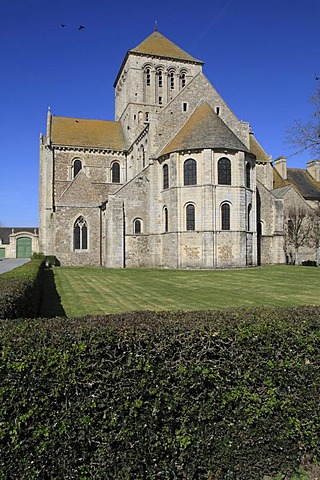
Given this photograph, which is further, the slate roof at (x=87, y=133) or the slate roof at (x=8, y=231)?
the slate roof at (x=8, y=231)

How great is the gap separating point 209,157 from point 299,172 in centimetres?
2410

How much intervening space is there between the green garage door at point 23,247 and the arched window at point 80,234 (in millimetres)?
28650

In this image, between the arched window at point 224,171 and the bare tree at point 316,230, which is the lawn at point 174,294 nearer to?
the arched window at point 224,171

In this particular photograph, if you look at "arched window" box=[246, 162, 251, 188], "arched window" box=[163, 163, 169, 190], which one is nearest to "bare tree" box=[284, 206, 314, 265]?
"arched window" box=[246, 162, 251, 188]

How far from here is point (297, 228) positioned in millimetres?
34844

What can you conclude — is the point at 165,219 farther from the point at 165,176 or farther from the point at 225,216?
the point at 225,216

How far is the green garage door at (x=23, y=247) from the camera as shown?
58406mm

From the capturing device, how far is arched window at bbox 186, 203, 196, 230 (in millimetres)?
27828

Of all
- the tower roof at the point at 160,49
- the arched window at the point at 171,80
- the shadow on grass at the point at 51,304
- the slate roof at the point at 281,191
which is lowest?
the shadow on grass at the point at 51,304

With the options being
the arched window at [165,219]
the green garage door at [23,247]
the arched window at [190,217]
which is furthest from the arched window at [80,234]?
the green garage door at [23,247]

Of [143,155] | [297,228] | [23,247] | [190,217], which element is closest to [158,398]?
[190,217]

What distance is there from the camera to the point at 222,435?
363 centimetres

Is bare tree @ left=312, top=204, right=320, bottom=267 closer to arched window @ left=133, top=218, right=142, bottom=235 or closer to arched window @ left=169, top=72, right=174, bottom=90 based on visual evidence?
arched window @ left=133, top=218, right=142, bottom=235

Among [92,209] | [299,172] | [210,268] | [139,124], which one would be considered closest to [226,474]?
[210,268]
